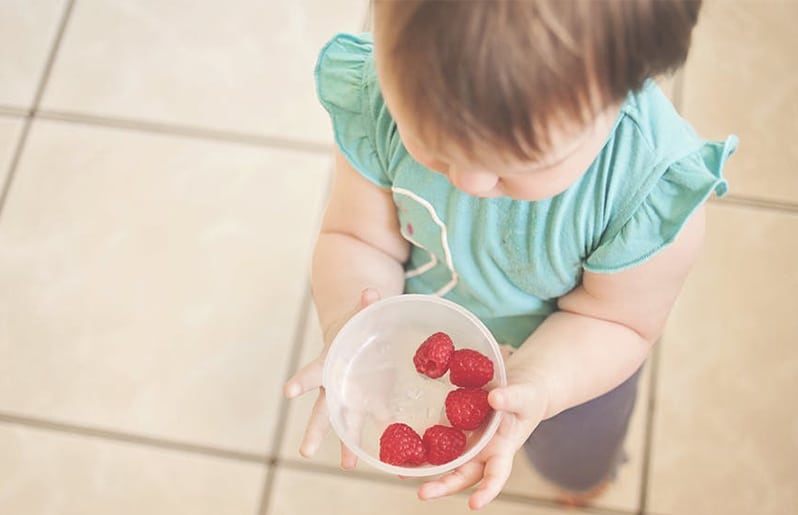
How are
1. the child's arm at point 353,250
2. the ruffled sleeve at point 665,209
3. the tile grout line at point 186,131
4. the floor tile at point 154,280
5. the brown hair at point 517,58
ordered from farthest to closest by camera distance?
1. the tile grout line at point 186,131
2. the floor tile at point 154,280
3. the child's arm at point 353,250
4. the ruffled sleeve at point 665,209
5. the brown hair at point 517,58

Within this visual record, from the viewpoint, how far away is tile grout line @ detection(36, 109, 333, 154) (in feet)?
3.89

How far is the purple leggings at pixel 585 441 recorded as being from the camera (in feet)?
2.51

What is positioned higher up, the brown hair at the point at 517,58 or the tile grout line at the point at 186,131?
the brown hair at the point at 517,58

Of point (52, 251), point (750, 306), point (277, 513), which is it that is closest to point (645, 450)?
point (750, 306)

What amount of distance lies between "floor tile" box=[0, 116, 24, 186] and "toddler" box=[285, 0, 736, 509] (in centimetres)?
67

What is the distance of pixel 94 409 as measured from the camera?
1083 millimetres

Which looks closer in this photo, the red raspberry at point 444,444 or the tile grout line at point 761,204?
the red raspberry at point 444,444

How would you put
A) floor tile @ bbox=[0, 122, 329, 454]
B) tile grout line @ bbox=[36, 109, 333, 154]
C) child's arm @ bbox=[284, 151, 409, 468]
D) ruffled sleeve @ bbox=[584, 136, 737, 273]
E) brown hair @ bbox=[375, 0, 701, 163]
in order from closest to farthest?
brown hair @ bbox=[375, 0, 701, 163] < ruffled sleeve @ bbox=[584, 136, 737, 273] < child's arm @ bbox=[284, 151, 409, 468] < floor tile @ bbox=[0, 122, 329, 454] < tile grout line @ bbox=[36, 109, 333, 154]

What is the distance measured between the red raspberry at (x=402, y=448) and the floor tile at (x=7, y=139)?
2.79 feet

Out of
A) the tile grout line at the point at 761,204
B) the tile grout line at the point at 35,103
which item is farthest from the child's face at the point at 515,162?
the tile grout line at the point at 35,103

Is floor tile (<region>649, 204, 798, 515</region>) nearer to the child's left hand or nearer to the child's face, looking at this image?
the child's left hand

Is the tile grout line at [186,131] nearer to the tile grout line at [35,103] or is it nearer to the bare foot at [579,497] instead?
the tile grout line at [35,103]

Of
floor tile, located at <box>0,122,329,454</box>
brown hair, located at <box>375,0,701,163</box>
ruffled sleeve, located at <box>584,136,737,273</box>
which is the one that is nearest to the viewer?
brown hair, located at <box>375,0,701,163</box>

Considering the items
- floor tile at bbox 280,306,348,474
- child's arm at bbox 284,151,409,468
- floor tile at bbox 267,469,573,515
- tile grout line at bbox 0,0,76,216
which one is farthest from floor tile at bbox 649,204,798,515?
tile grout line at bbox 0,0,76,216
